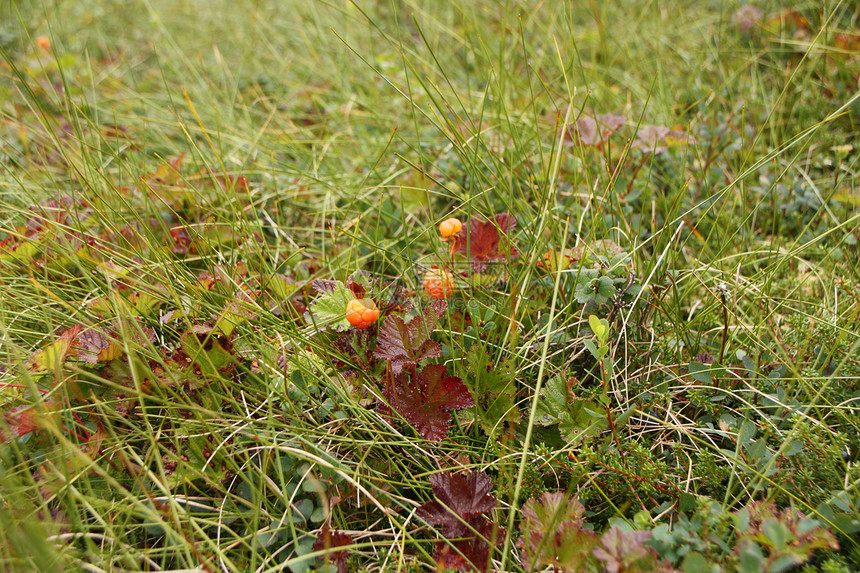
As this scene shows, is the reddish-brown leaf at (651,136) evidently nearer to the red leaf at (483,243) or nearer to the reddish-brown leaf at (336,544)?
the red leaf at (483,243)

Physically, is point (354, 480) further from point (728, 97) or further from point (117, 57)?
point (117, 57)

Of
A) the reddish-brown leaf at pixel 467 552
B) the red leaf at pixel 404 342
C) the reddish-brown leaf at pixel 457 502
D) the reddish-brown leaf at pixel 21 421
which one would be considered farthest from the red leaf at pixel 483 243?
the reddish-brown leaf at pixel 21 421

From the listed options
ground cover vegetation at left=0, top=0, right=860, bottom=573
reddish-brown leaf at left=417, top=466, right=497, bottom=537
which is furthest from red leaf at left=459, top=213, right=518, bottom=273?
reddish-brown leaf at left=417, top=466, right=497, bottom=537

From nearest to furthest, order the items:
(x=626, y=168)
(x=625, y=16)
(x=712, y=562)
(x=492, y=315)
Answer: (x=712, y=562)
(x=492, y=315)
(x=626, y=168)
(x=625, y=16)

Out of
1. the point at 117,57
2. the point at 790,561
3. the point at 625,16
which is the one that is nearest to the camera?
the point at 790,561

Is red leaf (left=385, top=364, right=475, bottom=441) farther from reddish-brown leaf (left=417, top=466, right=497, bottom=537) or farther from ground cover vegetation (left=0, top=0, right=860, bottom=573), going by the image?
reddish-brown leaf (left=417, top=466, right=497, bottom=537)

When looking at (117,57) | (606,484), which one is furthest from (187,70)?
(606,484)

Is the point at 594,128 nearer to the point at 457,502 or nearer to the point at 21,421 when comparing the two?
the point at 457,502
